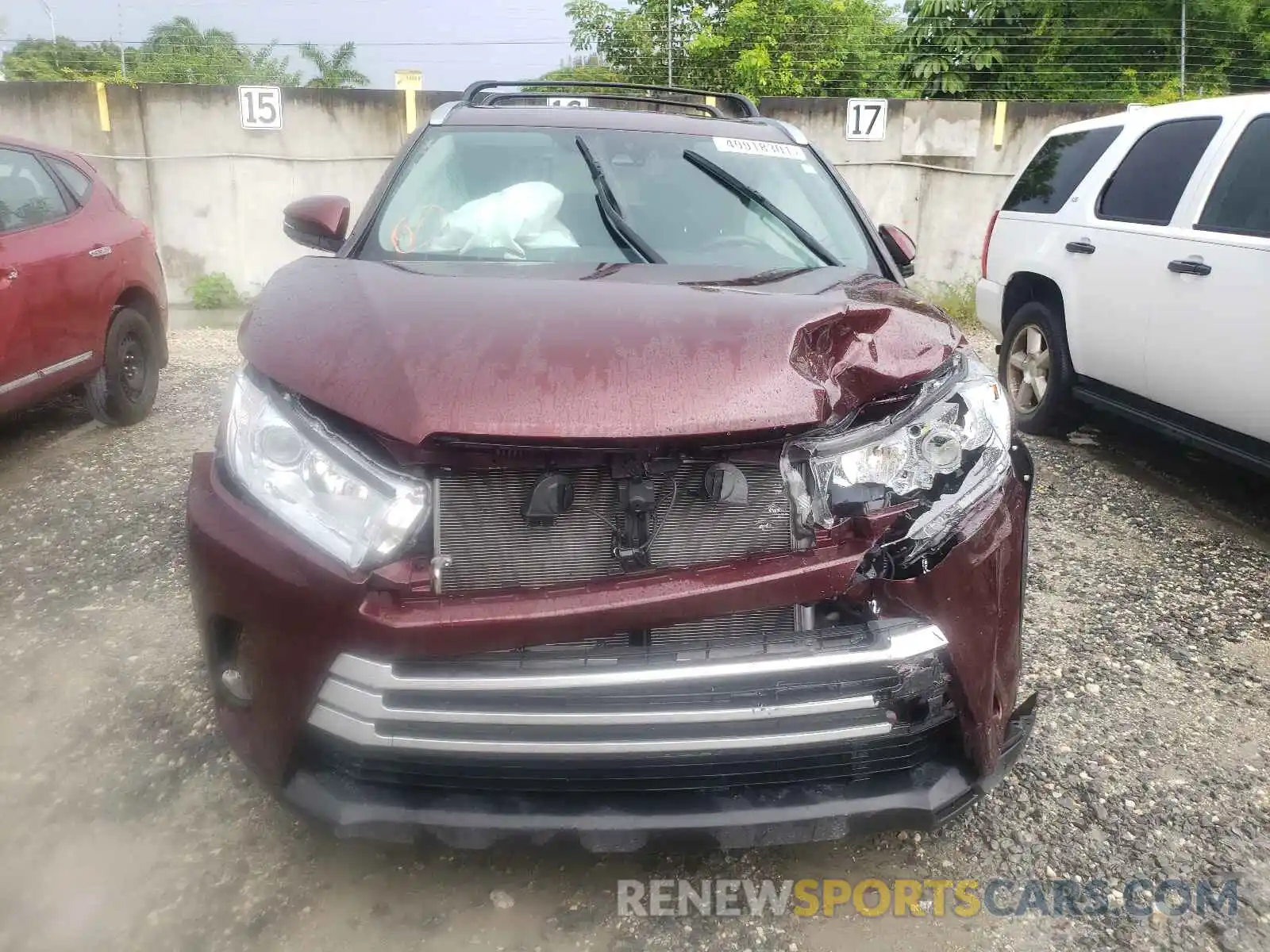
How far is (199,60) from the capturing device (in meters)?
19.9

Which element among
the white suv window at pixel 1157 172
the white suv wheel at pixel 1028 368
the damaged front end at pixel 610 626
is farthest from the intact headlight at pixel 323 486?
the white suv wheel at pixel 1028 368

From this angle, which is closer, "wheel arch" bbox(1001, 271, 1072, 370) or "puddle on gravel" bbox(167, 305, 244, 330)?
"wheel arch" bbox(1001, 271, 1072, 370)

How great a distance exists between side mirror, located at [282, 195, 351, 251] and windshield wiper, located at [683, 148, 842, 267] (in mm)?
1114

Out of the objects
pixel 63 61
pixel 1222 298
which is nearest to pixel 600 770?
pixel 1222 298

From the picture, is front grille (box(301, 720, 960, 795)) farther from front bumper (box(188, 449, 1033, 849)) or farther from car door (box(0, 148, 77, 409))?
car door (box(0, 148, 77, 409))

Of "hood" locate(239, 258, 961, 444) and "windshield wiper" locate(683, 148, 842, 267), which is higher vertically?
"windshield wiper" locate(683, 148, 842, 267)

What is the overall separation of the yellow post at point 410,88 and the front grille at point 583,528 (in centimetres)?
1015

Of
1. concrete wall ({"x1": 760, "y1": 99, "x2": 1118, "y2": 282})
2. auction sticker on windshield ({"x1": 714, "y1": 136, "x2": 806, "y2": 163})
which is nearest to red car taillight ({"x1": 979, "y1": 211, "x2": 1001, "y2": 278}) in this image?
auction sticker on windshield ({"x1": 714, "y1": 136, "x2": 806, "y2": 163})

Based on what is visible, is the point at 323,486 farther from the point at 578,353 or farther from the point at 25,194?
the point at 25,194

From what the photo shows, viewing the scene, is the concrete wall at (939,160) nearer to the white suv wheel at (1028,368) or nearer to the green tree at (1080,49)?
the green tree at (1080,49)

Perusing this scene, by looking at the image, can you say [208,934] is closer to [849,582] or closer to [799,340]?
[849,582]

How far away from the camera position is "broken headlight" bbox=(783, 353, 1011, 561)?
1.83 m

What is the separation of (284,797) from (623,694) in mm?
701

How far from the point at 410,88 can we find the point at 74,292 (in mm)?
7150
